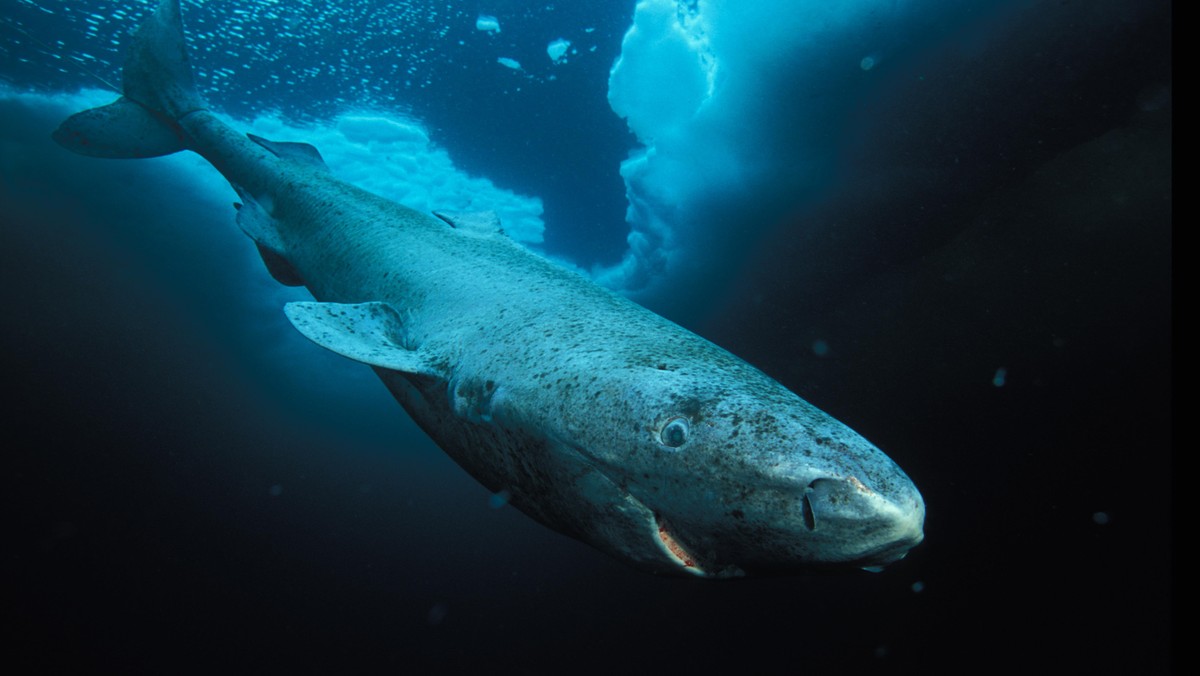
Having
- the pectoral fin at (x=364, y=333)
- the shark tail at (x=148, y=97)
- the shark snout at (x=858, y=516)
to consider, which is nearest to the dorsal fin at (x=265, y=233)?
the pectoral fin at (x=364, y=333)

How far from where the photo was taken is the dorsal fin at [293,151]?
516cm

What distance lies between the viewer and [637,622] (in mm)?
15352

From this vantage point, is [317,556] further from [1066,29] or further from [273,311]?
[1066,29]

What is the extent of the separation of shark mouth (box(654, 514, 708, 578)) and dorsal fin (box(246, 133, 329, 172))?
5.47 meters

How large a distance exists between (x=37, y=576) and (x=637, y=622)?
1608cm

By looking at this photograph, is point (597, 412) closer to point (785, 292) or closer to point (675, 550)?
point (675, 550)

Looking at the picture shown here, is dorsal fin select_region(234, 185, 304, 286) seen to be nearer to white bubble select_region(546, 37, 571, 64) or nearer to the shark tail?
the shark tail

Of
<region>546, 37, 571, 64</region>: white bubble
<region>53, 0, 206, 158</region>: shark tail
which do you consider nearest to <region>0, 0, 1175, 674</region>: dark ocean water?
<region>546, 37, 571, 64</region>: white bubble

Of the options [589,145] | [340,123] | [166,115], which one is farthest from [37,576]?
[589,145]

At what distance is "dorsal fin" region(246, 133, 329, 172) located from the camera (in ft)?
16.9

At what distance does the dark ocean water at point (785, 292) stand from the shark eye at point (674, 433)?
18.7ft

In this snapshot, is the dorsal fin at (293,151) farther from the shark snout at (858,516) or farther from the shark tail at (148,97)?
the shark snout at (858,516)

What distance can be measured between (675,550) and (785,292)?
11.5 meters

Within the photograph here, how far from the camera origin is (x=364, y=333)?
2711 millimetres
